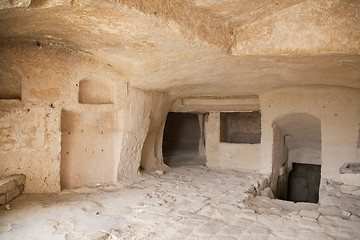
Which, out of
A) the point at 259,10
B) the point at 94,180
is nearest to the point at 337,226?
the point at 259,10

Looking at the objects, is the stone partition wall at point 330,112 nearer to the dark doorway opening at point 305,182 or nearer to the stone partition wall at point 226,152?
the stone partition wall at point 226,152

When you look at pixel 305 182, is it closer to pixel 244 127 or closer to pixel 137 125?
pixel 244 127

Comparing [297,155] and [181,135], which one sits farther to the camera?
[181,135]

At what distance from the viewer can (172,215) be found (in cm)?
424

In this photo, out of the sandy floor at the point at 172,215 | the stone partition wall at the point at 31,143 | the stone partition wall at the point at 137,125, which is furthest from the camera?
the stone partition wall at the point at 137,125

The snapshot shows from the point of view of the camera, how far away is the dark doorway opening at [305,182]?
10211 mm

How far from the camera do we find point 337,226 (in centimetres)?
386

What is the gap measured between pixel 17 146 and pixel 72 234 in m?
2.25

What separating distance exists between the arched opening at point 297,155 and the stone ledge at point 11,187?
5814 mm

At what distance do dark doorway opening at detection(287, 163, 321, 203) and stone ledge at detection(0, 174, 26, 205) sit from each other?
27.6ft

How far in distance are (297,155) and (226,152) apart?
2.42 meters

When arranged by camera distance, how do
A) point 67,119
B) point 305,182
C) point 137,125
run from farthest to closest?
point 305,182 → point 137,125 → point 67,119

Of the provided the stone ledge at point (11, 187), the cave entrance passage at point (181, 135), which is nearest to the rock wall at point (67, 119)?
the stone ledge at point (11, 187)

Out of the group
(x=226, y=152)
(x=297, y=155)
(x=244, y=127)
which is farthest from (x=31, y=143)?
(x=244, y=127)
